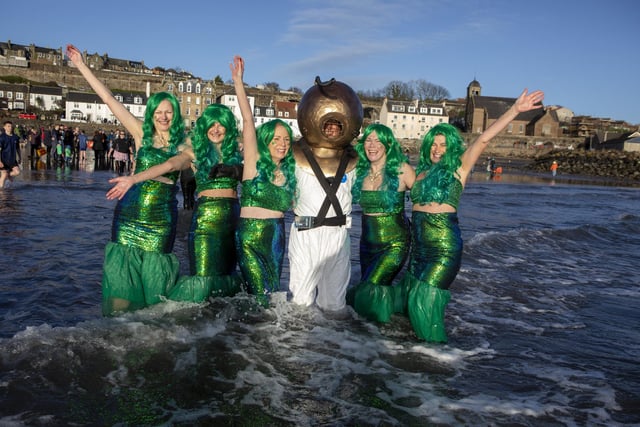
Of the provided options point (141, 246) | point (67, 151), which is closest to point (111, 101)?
point (141, 246)

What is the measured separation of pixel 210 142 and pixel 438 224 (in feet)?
7.52

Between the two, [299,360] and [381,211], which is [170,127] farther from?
[299,360]

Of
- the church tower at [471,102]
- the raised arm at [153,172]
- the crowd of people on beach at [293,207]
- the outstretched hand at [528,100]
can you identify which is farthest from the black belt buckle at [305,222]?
the church tower at [471,102]

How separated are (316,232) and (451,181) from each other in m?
1.35

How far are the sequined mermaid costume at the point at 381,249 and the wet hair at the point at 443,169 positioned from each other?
0.32m

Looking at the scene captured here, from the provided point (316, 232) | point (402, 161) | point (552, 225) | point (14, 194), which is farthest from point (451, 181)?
point (14, 194)

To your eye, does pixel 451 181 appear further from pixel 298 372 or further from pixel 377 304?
pixel 298 372

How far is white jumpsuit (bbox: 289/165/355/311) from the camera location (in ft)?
15.9

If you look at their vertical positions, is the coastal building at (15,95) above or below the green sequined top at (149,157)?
above

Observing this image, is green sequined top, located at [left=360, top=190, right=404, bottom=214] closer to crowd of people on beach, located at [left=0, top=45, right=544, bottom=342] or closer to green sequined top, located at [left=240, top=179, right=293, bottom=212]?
crowd of people on beach, located at [left=0, top=45, right=544, bottom=342]

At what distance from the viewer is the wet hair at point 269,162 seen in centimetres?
475

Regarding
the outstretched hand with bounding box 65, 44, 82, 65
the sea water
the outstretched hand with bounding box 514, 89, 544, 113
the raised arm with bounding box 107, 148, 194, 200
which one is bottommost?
the sea water

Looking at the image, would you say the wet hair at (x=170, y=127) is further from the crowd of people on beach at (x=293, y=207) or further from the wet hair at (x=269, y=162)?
the wet hair at (x=269, y=162)

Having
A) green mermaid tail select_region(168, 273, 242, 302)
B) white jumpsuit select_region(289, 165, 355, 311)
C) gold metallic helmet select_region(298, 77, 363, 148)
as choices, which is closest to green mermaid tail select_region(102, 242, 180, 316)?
green mermaid tail select_region(168, 273, 242, 302)
